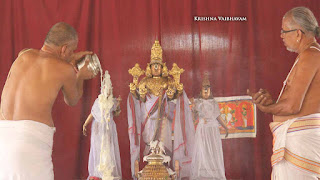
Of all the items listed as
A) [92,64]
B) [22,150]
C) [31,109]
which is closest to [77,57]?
[92,64]

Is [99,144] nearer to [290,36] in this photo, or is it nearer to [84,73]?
[84,73]

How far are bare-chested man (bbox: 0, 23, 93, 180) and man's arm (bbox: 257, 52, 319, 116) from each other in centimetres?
144

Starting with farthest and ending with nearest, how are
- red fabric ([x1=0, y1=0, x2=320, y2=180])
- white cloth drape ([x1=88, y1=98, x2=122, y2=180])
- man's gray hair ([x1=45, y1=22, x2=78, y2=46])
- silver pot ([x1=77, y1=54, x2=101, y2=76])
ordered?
1. red fabric ([x1=0, y1=0, x2=320, y2=180])
2. white cloth drape ([x1=88, y1=98, x2=122, y2=180])
3. silver pot ([x1=77, y1=54, x2=101, y2=76])
4. man's gray hair ([x1=45, y1=22, x2=78, y2=46])

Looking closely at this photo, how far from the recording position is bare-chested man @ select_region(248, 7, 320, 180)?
2551 millimetres

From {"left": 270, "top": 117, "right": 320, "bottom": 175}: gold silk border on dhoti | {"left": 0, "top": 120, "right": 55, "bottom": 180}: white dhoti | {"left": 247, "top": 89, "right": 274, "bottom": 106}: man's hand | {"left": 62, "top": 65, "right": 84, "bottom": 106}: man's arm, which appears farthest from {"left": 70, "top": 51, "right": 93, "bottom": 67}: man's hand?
{"left": 270, "top": 117, "right": 320, "bottom": 175}: gold silk border on dhoti

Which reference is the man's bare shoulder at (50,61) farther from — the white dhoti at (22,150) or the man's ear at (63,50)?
the white dhoti at (22,150)

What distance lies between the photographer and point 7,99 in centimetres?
266

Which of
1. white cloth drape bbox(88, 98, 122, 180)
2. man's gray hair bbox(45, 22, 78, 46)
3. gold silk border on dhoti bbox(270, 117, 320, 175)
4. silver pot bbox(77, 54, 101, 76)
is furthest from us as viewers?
white cloth drape bbox(88, 98, 122, 180)

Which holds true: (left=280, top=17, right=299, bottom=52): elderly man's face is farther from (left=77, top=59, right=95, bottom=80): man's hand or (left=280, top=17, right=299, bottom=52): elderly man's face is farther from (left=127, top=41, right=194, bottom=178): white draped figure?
(left=127, top=41, right=194, bottom=178): white draped figure

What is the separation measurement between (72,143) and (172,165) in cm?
129

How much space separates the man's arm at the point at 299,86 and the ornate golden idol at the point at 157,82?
5.55ft

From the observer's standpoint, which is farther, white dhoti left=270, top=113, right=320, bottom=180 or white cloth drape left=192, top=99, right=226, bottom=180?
white cloth drape left=192, top=99, right=226, bottom=180

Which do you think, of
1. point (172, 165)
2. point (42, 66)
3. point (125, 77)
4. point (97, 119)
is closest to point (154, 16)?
point (125, 77)

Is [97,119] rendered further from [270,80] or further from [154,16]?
[270,80]
